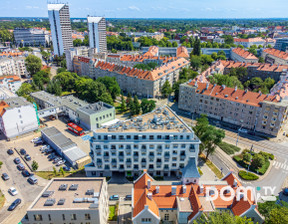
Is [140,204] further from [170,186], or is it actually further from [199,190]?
[199,190]

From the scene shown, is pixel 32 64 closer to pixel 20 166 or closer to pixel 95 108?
pixel 95 108

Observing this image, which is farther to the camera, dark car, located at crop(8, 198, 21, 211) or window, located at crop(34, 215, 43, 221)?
dark car, located at crop(8, 198, 21, 211)

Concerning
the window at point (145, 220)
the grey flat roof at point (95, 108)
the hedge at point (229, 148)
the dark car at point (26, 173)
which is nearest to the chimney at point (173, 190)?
the window at point (145, 220)

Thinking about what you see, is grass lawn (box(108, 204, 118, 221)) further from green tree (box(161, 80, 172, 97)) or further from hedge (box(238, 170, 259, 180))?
green tree (box(161, 80, 172, 97))

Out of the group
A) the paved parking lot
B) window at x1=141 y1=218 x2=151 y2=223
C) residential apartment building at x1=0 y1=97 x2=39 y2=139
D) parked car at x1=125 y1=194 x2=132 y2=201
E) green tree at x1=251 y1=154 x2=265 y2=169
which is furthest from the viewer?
residential apartment building at x1=0 y1=97 x2=39 y2=139

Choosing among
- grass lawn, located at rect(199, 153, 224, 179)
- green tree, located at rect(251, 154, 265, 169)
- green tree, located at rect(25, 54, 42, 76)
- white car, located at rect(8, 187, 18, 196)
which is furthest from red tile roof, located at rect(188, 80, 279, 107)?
green tree, located at rect(25, 54, 42, 76)

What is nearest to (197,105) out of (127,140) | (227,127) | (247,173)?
(227,127)

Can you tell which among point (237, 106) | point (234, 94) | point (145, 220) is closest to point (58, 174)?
point (145, 220)
